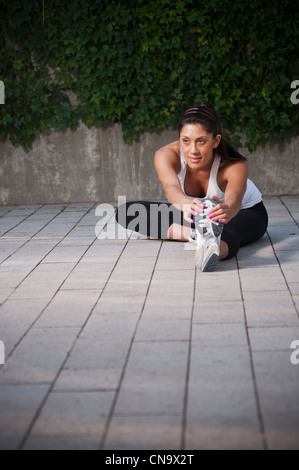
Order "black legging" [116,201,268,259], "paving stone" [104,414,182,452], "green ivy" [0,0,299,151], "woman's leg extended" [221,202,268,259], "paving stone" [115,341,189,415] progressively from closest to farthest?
"paving stone" [104,414,182,452]
"paving stone" [115,341,189,415]
"woman's leg extended" [221,202,268,259]
"black legging" [116,201,268,259]
"green ivy" [0,0,299,151]

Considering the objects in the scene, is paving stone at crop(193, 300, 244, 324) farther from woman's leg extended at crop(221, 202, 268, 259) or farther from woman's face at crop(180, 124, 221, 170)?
woman's face at crop(180, 124, 221, 170)

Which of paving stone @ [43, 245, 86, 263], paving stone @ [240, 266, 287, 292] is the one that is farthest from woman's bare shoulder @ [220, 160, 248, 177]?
paving stone @ [43, 245, 86, 263]

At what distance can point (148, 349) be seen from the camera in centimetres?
275

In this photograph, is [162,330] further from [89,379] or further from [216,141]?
[216,141]

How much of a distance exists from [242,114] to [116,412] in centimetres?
544

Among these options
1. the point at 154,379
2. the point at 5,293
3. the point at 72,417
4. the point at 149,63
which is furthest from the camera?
the point at 149,63

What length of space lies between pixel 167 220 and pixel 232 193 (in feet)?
2.72

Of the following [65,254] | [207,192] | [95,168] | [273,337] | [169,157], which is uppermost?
[169,157]

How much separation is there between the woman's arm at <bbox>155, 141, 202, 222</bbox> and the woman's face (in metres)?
0.16

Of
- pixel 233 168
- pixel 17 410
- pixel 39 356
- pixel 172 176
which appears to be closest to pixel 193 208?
pixel 172 176

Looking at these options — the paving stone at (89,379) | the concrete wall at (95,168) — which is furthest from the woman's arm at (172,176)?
the concrete wall at (95,168)

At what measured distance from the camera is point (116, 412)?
2164 millimetres

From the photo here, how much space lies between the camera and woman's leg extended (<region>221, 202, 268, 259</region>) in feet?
14.2
